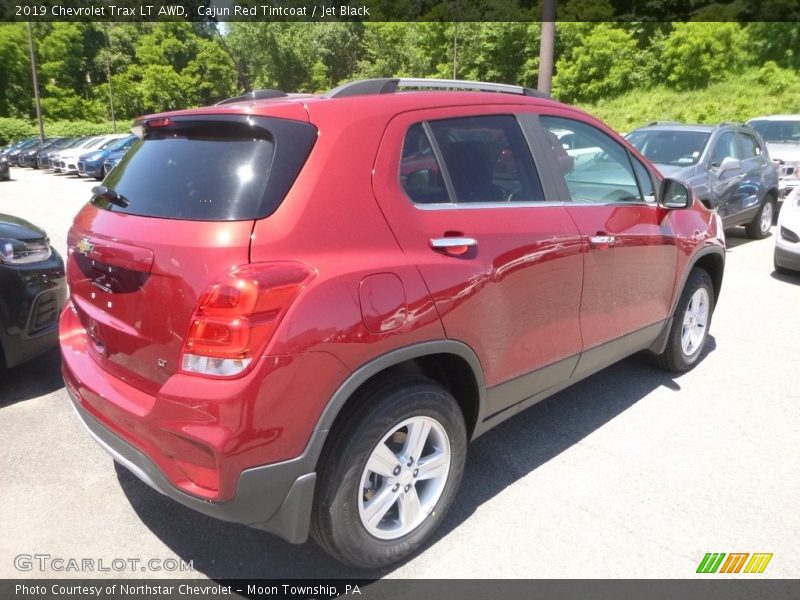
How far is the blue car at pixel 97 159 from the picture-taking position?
802 inches

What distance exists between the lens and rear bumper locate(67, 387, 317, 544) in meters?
2.07

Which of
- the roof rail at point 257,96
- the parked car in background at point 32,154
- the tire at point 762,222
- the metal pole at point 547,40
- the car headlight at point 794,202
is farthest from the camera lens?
the parked car in background at point 32,154

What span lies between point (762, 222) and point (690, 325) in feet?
21.4

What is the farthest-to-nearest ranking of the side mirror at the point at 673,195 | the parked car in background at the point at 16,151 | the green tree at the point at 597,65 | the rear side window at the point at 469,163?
the green tree at the point at 597,65, the parked car in background at the point at 16,151, the side mirror at the point at 673,195, the rear side window at the point at 469,163

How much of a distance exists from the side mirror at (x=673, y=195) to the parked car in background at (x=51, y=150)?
25.6 m

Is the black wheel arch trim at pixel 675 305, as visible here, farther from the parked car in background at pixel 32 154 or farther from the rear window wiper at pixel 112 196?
the parked car in background at pixel 32 154

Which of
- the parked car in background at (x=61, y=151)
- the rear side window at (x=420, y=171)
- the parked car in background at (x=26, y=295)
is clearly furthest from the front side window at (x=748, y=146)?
the parked car in background at (x=61, y=151)

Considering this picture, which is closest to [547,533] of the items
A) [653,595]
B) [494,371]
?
[653,595]

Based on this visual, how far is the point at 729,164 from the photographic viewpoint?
8.33 meters

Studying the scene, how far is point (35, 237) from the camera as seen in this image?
4.29m

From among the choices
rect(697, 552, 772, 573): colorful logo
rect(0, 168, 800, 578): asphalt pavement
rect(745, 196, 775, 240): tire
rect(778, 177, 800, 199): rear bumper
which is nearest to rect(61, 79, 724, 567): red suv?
rect(0, 168, 800, 578): asphalt pavement

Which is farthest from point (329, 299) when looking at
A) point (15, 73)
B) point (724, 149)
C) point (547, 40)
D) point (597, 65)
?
point (15, 73)

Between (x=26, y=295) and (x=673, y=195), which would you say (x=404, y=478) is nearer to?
(x=673, y=195)

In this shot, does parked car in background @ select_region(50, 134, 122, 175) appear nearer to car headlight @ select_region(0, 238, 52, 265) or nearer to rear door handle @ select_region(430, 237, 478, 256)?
car headlight @ select_region(0, 238, 52, 265)
